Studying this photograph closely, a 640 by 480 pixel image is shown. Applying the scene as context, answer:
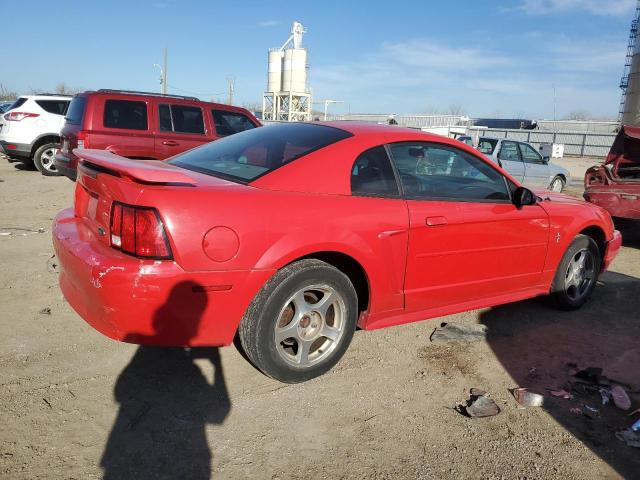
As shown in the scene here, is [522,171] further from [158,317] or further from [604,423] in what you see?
[158,317]

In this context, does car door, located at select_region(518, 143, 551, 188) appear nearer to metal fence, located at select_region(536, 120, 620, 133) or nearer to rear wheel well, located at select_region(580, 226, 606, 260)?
rear wheel well, located at select_region(580, 226, 606, 260)

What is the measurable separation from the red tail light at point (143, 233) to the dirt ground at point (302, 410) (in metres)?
0.87

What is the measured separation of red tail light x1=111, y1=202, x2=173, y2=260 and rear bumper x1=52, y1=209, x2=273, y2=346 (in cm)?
5

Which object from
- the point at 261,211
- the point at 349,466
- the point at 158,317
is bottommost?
the point at 349,466

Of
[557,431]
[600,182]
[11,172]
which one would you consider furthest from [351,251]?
[11,172]

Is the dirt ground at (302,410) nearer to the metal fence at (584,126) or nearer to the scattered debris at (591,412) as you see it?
the scattered debris at (591,412)

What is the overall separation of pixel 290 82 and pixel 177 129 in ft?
127

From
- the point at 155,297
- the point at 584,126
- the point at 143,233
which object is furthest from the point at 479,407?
the point at 584,126

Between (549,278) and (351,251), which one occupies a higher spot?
(351,251)

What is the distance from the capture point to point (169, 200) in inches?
101

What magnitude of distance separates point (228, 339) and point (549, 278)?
293 centimetres

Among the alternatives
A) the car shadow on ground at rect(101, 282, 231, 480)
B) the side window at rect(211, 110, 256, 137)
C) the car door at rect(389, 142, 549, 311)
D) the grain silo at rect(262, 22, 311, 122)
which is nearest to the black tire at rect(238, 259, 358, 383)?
the car shadow on ground at rect(101, 282, 231, 480)

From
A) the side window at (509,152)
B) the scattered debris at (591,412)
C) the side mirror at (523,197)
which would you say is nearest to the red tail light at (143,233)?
the scattered debris at (591,412)

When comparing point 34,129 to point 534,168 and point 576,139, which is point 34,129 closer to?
point 534,168
